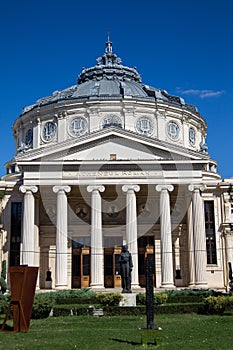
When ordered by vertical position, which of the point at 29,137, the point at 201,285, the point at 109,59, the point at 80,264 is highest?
the point at 109,59

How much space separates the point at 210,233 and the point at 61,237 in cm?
1428

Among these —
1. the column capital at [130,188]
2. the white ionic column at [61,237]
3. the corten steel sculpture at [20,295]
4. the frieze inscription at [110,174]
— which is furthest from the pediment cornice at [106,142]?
the corten steel sculpture at [20,295]

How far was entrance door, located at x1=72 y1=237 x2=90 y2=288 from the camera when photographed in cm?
4475

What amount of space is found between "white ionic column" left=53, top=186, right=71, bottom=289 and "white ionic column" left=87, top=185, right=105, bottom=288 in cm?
209

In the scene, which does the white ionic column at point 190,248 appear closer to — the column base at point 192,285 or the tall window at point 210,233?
the column base at point 192,285

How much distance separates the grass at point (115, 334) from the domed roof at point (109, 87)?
111 ft

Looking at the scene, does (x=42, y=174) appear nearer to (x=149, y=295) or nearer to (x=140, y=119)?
(x=140, y=119)

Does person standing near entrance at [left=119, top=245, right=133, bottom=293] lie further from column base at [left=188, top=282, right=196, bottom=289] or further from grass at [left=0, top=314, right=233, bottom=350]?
column base at [left=188, top=282, right=196, bottom=289]

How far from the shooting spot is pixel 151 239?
46344 mm

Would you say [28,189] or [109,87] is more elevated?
[109,87]

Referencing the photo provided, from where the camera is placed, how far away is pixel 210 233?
46.8 metres

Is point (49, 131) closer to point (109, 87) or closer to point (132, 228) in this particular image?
point (109, 87)

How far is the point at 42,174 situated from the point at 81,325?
2193 centimetres

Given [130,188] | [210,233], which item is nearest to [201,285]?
[210,233]
